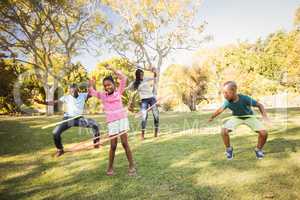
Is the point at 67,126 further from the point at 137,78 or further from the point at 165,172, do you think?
the point at 165,172

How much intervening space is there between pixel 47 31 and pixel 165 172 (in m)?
26.4

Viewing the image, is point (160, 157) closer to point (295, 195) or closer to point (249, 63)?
point (295, 195)

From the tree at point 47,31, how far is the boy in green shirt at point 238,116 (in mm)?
22712

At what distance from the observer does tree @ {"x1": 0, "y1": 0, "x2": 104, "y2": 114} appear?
24.4m

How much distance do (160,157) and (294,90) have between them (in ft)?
100

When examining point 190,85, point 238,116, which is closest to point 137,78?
point 238,116

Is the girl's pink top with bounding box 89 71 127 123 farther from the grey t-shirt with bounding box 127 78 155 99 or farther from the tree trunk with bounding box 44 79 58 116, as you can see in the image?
the tree trunk with bounding box 44 79 58 116

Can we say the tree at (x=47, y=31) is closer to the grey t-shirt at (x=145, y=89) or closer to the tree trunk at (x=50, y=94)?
the tree trunk at (x=50, y=94)

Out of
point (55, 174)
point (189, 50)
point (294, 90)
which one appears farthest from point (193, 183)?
point (294, 90)

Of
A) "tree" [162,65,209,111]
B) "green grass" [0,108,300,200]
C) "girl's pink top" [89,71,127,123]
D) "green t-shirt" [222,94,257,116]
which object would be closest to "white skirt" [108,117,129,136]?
"girl's pink top" [89,71,127,123]

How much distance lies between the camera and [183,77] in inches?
1500

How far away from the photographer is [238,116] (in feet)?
19.5

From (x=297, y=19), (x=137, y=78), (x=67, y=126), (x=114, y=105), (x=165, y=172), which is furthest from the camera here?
(x=297, y=19)

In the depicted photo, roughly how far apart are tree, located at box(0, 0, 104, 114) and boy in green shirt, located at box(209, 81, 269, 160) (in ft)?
74.5
